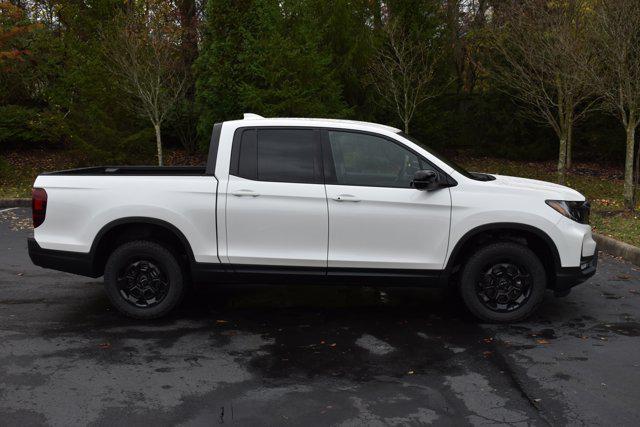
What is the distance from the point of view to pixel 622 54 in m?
11.8

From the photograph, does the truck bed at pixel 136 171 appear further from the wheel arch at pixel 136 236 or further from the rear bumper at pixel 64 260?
the rear bumper at pixel 64 260

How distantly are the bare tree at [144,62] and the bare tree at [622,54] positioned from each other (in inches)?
420

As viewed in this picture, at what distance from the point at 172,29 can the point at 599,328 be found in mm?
17757

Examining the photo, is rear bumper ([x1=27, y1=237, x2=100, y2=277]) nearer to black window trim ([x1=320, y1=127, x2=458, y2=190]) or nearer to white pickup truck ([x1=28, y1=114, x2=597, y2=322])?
white pickup truck ([x1=28, y1=114, x2=597, y2=322])

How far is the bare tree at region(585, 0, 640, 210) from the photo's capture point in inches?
464

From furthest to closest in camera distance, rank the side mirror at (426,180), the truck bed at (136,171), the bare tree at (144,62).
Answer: the bare tree at (144,62), the truck bed at (136,171), the side mirror at (426,180)

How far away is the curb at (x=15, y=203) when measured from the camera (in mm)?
14891

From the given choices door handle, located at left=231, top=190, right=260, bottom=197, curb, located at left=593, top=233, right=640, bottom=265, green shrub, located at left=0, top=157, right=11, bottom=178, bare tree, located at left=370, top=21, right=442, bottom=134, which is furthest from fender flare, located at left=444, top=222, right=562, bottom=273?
green shrub, located at left=0, top=157, right=11, bottom=178

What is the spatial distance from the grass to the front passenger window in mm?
7474

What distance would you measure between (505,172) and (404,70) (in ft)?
14.4

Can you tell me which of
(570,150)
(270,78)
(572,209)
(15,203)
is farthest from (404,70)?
(572,209)

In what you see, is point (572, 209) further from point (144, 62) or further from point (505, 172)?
point (505, 172)

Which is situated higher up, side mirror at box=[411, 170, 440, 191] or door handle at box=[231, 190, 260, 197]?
side mirror at box=[411, 170, 440, 191]

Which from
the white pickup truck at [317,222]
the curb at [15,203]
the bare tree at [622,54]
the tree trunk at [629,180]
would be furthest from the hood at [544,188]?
the curb at [15,203]
